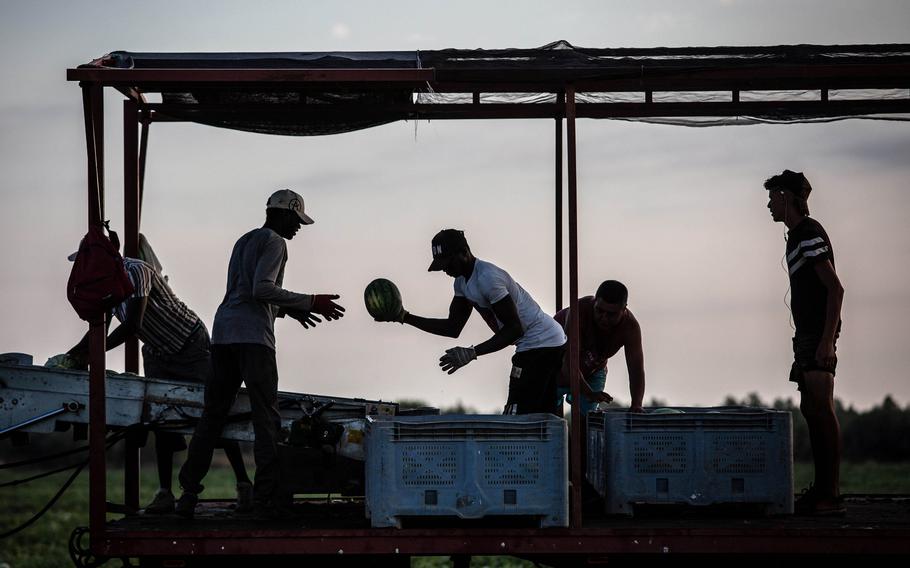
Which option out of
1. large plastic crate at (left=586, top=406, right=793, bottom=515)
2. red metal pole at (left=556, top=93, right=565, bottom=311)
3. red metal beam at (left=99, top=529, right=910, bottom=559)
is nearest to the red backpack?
red metal beam at (left=99, top=529, right=910, bottom=559)

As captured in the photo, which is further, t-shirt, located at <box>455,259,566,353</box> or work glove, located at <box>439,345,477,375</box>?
t-shirt, located at <box>455,259,566,353</box>

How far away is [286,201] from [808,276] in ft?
10.2

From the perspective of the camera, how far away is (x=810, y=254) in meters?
7.08

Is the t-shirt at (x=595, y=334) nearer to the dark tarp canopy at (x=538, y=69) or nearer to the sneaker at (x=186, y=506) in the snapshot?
the dark tarp canopy at (x=538, y=69)

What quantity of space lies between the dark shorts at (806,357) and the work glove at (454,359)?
6.46 ft

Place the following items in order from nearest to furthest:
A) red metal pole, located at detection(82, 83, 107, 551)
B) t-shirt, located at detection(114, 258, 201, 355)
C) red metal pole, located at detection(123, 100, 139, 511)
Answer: red metal pole, located at detection(82, 83, 107, 551)
t-shirt, located at detection(114, 258, 201, 355)
red metal pole, located at detection(123, 100, 139, 511)

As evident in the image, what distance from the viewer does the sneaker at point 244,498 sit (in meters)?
7.52

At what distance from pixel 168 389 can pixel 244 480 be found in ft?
2.82

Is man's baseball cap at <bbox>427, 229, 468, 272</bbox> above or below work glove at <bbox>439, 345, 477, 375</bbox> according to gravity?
above

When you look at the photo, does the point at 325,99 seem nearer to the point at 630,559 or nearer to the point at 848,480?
the point at 630,559

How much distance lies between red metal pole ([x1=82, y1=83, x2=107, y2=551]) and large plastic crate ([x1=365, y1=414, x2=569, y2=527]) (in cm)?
143

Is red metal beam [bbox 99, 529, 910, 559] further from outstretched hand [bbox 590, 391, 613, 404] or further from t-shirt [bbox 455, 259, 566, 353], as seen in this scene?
outstretched hand [bbox 590, 391, 613, 404]

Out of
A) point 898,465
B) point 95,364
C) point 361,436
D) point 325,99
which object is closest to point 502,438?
point 361,436

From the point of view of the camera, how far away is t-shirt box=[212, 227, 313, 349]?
6930mm
